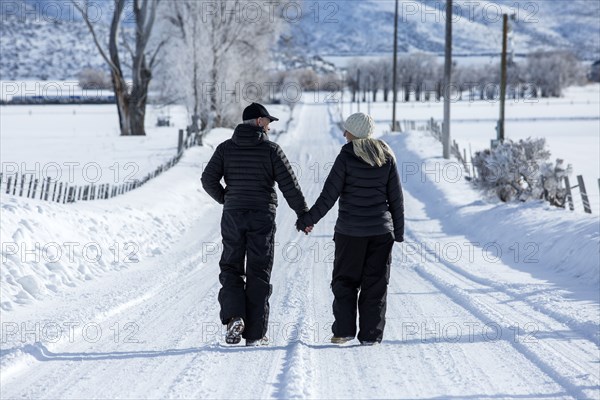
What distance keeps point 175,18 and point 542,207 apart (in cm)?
3264

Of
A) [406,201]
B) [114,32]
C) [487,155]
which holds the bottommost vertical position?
[406,201]

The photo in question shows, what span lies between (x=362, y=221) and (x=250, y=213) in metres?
0.98

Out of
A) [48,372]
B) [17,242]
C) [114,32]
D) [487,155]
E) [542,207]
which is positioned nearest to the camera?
[48,372]

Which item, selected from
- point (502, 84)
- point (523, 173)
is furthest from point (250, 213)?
point (502, 84)

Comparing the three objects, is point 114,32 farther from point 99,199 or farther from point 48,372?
point 48,372

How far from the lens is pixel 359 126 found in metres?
6.79

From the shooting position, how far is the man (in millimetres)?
6879

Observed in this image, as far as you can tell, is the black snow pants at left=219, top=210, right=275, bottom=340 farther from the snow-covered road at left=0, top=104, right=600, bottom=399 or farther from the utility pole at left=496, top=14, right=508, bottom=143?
the utility pole at left=496, top=14, right=508, bottom=143

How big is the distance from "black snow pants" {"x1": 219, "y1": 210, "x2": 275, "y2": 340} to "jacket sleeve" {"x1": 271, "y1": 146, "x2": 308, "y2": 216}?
0.24m

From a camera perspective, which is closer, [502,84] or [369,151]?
[369,151]

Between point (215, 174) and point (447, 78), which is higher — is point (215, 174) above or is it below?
below

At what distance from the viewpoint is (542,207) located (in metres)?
15.7

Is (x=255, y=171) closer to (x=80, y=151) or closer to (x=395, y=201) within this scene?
(x=395, y=201)

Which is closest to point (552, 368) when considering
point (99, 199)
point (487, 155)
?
point (99, 199)
